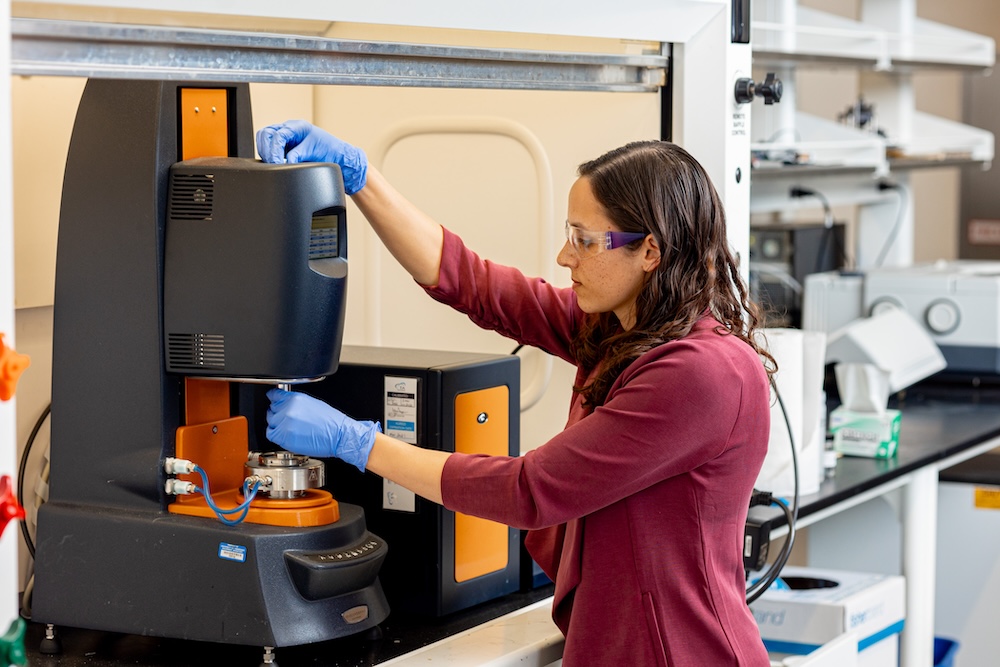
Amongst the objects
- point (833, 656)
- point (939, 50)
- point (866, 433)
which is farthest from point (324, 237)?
point (939, 50)

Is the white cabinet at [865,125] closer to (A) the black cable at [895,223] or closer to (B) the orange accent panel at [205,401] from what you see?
(A) the black cable at [895,223]

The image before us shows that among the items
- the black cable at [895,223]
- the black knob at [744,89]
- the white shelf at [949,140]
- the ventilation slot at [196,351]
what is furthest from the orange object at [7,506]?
the black cable at [895,223]

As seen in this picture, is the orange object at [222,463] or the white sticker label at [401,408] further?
the white sticker label at [401,408]

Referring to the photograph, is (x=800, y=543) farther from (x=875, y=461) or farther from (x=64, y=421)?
(x=64, y=421)

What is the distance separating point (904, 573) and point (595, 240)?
162cm

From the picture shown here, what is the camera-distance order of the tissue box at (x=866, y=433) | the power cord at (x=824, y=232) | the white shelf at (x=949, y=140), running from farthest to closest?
the white shelf at (x=949, y=140), the power cord at (x=824, y=232), the tissue box at (x=866, y=433)

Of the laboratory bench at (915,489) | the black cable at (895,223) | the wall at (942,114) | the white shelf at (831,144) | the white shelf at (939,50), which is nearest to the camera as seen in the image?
the laboratory bench at (915,489)

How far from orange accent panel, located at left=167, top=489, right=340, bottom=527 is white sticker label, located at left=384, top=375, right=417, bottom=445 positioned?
189mm

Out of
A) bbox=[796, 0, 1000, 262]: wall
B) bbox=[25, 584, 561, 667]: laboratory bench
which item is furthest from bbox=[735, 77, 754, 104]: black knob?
bbox=[796, 0, 1000, 262]: wall

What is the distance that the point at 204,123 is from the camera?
1.47 metres

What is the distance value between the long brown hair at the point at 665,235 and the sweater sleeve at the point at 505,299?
8.5 inches

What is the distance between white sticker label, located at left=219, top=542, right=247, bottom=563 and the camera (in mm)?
1392

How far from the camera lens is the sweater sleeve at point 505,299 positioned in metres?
1.69

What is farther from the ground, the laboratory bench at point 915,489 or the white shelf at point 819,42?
the white shelf at point 819,42
